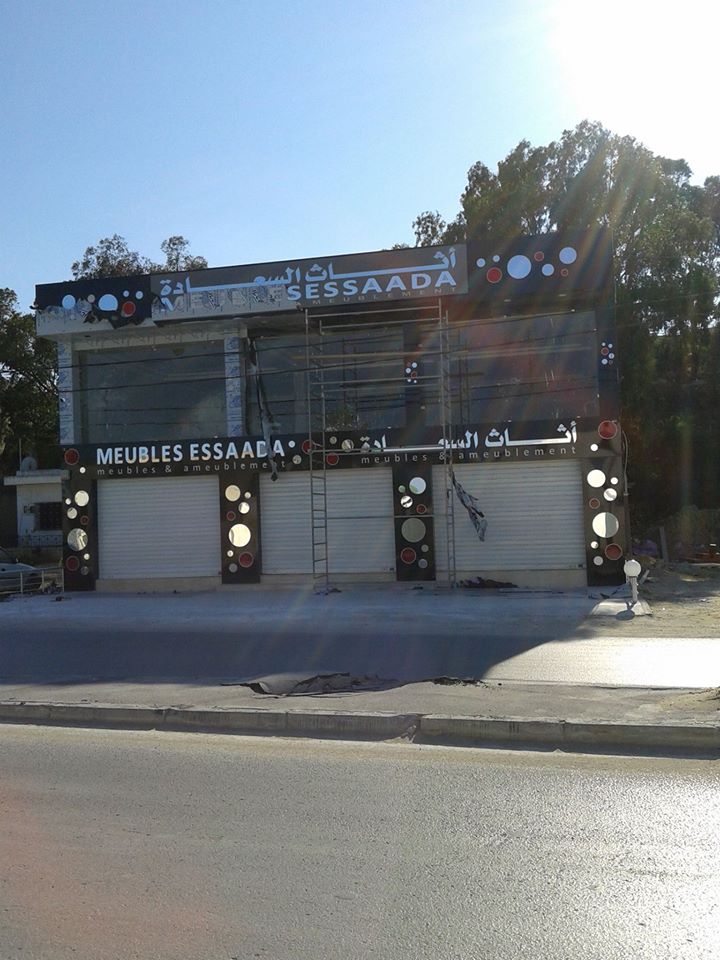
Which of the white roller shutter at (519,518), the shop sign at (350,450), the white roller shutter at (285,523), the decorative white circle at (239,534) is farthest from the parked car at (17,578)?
the white roller shutter at (519,518)

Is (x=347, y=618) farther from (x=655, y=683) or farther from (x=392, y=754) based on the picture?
(x=392, y=754)

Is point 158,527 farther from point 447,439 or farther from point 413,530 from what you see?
point 447,439

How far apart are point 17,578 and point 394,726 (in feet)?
58.7

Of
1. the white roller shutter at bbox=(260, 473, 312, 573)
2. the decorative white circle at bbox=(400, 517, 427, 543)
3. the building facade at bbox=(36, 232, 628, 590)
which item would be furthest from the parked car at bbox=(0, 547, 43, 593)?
the decorative white circle at bbox=(400, 517, 427, 543)

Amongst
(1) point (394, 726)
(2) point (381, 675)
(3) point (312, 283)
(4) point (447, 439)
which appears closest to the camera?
(1) point (394, 726)

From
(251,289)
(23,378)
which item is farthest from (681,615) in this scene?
(23,378)

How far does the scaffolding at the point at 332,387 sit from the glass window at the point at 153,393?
8.17ft

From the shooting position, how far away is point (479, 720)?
7.68 m

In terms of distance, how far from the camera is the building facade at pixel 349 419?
70.7 ft

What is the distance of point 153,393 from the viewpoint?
24.3 metres

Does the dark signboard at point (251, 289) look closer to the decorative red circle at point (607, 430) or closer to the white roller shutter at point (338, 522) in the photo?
the white roller shutter at point (338, 522)

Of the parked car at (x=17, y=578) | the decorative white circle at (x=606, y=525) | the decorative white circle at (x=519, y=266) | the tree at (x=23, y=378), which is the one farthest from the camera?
the tree at (x=23, y=378)

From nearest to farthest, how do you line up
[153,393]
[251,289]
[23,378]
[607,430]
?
[607,430], [251,289], [153,393], [23,378]

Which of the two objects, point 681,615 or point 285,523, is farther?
point 285,523
